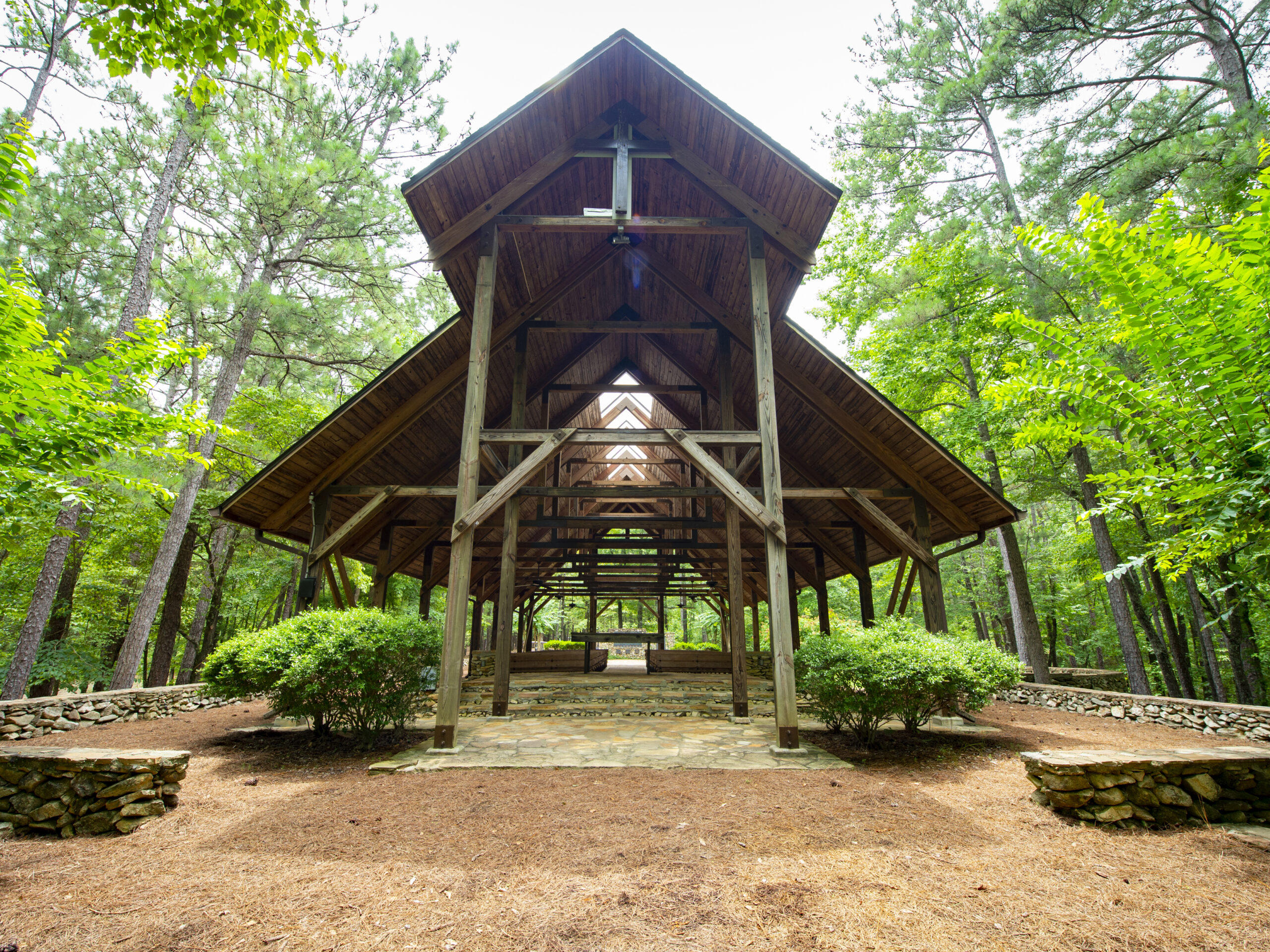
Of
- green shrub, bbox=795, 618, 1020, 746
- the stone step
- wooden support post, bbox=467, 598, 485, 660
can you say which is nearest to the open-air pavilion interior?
green shrub, bbox=795, 618, 1020, 746

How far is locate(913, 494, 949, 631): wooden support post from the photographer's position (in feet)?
24.9

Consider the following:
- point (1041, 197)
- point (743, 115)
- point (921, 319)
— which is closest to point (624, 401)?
point (921, 319)

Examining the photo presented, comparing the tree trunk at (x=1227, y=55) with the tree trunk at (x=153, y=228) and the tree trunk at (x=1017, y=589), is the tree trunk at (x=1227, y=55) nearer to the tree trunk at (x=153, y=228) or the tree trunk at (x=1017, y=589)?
the tree trunk at (x=1017, y=589)

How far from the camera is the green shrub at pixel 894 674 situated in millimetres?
5445

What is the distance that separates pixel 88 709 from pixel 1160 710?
47.6ft

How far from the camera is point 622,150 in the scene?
6.38m

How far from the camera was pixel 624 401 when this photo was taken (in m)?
13.3

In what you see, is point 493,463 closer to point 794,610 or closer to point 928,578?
point 928,578

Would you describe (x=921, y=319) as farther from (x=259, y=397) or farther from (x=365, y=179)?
(x=259, y=397)

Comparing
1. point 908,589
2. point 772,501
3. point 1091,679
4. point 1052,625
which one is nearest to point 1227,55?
point 908,589

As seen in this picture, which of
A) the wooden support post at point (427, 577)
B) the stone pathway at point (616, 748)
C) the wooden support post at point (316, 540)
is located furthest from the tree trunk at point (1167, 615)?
the wooden support post at point (316, 540)

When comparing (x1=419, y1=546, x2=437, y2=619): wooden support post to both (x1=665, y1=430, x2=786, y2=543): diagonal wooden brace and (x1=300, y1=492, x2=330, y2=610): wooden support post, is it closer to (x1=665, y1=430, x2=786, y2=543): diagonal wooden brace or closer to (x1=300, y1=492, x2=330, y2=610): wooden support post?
(x1=300, y1=492, x2=330, y2=610): wooden support post

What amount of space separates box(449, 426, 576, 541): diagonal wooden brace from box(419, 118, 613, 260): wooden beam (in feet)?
8.75

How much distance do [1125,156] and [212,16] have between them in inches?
484
